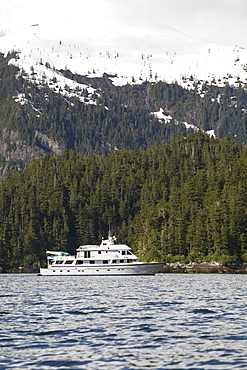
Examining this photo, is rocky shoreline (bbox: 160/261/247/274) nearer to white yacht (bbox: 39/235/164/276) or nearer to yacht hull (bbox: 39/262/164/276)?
white yacht (bbox: 39/235/164/276)

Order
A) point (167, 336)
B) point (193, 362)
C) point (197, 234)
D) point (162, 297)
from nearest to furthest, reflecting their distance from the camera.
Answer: point (193, 362) < point (167, 336) < point (162, 297) < point (197, 234)

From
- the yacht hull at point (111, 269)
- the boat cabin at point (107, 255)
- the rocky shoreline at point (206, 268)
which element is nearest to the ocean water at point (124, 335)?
the yacht hull at point (111, 269)

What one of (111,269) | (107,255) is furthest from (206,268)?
(111,269)

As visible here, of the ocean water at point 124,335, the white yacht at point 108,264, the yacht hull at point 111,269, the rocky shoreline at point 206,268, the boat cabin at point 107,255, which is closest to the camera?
the ocean water at point 124,335

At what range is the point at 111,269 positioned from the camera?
442 feet

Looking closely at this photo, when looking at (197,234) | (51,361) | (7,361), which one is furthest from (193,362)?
(197,234)

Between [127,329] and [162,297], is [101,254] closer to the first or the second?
[162,297]

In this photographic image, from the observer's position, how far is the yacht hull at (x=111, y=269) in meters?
133

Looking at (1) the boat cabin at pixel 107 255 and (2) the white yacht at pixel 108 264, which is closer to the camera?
(2) the white yacht at pixel 108 264

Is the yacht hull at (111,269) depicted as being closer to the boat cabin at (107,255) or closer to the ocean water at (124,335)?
the boat cabin at (107,255)

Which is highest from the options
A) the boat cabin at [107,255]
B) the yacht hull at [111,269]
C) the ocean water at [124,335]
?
the boat cabin at [107,255]

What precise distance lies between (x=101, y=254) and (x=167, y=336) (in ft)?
341

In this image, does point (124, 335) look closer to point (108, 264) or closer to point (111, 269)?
point (111, 269)

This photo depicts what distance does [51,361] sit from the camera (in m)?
28.1
